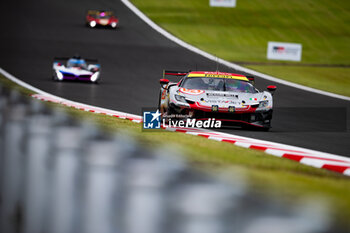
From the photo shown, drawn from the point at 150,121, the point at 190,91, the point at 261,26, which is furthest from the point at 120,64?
the point at 150,121

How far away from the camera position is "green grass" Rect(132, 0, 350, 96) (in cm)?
3014

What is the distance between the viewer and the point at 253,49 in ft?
102

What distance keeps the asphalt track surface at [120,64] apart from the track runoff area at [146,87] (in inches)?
0.9

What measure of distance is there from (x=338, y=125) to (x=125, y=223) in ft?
37.9

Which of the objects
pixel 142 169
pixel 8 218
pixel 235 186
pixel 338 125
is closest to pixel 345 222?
pixel 235 186

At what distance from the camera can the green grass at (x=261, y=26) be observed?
3014 centimetres

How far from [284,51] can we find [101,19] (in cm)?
1096

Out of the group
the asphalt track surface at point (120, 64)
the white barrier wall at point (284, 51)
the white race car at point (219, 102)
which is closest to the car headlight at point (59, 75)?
the asphalt track surface at point (120, 64)

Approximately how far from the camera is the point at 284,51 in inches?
1089

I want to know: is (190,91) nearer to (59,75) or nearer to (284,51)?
(59,75)

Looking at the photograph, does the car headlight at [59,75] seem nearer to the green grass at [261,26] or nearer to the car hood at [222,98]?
the green grass at [261,26]

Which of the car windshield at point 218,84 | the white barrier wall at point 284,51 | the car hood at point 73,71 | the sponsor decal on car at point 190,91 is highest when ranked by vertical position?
the car windshield at point 218,84

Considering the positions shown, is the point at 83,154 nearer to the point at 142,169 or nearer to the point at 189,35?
the point at 142,169

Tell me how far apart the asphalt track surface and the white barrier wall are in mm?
2731
